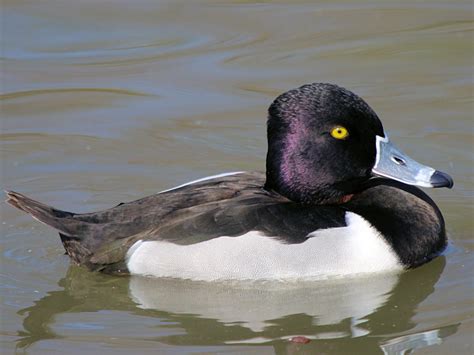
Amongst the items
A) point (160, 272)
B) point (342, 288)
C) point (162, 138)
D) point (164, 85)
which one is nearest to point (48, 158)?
point (162, 138)

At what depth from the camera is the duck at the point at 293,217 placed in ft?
23.4

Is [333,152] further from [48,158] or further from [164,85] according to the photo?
[164,85]

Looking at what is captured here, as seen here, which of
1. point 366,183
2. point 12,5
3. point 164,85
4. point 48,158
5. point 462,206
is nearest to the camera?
point 366,183

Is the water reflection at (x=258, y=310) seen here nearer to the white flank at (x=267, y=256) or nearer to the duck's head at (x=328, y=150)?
the white flank at (x=267, y=256)

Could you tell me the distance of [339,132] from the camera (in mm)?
7395

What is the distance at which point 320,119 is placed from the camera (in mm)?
7344

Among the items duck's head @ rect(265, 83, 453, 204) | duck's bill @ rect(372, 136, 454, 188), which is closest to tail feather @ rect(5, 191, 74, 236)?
duck's head @ rect(265, 83, 453, 204)

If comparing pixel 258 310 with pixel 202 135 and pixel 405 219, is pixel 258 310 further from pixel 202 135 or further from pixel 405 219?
pixel 202 135

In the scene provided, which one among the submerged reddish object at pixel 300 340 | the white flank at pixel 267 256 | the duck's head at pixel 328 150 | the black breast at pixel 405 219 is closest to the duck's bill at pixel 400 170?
the duck's head at pixel 328 150

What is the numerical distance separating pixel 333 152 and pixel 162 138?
8.59 ft

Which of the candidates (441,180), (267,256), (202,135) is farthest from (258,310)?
(202,135)

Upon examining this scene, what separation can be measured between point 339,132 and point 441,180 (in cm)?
72

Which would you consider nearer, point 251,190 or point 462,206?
point 251,190

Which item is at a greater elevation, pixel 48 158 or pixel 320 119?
pixel 320 119
